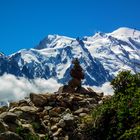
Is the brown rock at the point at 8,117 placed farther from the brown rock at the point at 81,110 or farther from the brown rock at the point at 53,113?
the brown rock at the point at 81,110

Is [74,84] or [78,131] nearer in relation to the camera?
[78,131]

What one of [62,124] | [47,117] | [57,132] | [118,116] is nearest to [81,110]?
[47,117]

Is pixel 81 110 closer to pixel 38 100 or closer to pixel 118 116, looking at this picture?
pixel 38 100

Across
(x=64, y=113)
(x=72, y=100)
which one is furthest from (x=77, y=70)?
(x=64, y=113)

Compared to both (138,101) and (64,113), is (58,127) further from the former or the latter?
(138,101)

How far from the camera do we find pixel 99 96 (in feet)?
307

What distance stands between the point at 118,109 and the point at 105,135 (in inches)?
141

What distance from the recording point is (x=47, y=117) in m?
76.6

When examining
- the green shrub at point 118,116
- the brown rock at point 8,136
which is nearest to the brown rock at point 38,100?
the green shrub at point 118,116

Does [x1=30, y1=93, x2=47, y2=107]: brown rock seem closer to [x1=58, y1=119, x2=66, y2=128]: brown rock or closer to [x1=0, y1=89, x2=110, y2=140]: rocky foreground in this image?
[x1=0, y1=89, x2=110, y2=140]: rocky foreground

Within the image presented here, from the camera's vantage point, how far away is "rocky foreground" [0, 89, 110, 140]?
218 ft

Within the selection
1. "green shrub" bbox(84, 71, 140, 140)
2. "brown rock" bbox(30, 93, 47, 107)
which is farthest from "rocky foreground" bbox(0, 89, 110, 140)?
"green shrub" bbox(84, 71, 140, 140)

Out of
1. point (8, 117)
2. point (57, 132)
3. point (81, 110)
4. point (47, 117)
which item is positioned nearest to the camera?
point (8, 117)

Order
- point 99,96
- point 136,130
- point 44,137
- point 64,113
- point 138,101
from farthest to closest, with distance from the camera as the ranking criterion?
point 99,96 < point 64,113 < point 44,137 < point 138,101 < point 136,130
